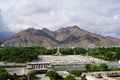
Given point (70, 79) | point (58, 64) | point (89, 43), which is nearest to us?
point (70, 79)

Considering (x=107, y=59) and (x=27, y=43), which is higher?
(x=27, y=43)

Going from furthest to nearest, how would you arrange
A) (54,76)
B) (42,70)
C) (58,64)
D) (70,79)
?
(58,64)
(42,70)
(54,76)
(70,79)

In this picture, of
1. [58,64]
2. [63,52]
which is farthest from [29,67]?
[63,52]

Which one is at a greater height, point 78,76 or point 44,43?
point 44,43

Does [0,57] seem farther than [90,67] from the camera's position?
Yes

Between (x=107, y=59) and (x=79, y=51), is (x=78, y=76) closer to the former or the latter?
(x=107, y=59)

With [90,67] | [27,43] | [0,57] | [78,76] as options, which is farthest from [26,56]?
[27,43]

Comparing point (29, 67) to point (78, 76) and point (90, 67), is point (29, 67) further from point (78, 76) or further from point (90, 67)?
point (78, 76)

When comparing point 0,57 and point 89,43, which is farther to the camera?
point 89,43

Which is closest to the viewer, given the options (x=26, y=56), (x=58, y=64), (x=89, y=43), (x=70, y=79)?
(x=70, y=79)
